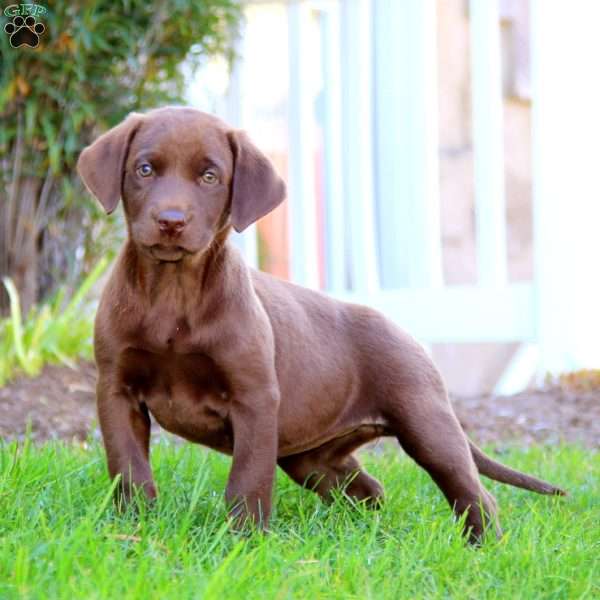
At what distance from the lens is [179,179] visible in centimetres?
321

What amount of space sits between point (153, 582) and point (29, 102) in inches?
167

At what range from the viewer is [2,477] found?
331cm

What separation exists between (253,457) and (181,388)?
297 millimetres

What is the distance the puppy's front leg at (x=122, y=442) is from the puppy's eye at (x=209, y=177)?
2.05 ft

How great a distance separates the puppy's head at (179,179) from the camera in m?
3.15

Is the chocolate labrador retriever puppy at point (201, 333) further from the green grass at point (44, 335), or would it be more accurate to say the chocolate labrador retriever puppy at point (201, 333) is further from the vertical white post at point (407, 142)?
the vertical white post at point (407, 142)

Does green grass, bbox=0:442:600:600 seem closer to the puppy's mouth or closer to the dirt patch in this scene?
the puppy's mouth

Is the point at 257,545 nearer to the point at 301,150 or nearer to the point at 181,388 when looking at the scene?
the point at 181,388

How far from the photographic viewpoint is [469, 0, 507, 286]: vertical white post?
7.46 meters

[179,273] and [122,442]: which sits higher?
[179,273]

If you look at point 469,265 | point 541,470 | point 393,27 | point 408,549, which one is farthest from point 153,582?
point 469,265

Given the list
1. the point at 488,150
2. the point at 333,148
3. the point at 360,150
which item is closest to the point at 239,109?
the point at 333,148

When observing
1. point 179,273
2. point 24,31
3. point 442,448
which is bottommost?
point 442,448

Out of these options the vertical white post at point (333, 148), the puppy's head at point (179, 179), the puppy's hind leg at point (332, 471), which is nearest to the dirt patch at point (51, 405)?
the puppy's hind leg at point (332, 471)
